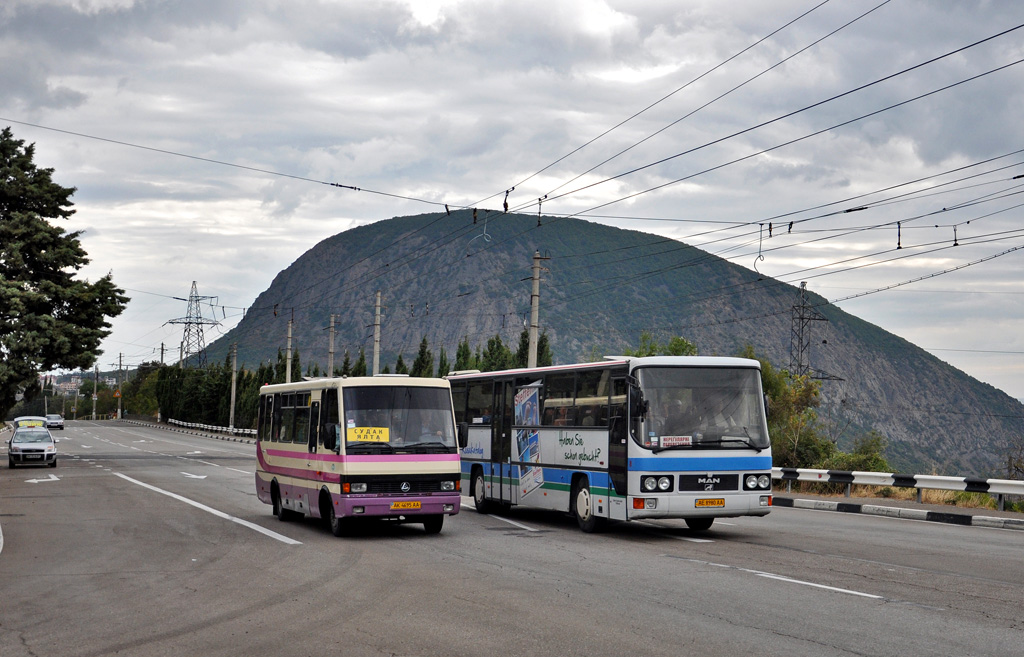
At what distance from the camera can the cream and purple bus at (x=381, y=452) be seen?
17.1 m

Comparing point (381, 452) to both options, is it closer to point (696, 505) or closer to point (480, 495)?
point (696, 505)

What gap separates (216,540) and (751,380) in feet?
29.4

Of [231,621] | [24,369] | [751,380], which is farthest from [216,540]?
[24,369]

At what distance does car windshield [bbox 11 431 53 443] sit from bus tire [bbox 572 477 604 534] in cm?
3200

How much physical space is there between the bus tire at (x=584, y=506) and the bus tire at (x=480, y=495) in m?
4.06

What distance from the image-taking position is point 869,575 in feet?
41.2

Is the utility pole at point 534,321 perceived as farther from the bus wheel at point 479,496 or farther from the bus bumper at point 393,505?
the bus bumper at point 393,505

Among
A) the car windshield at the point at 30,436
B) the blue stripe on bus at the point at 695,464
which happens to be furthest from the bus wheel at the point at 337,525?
the car windshield at the point at 30,436

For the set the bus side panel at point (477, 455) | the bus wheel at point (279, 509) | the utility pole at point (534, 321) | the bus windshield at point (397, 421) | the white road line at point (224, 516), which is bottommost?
the white road line at point (224, 516)

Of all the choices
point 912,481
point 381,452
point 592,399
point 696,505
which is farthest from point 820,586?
point 912,481

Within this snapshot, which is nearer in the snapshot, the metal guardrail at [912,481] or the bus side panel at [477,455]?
the bus side panel at [477,455]

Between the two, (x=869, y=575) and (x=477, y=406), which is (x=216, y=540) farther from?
(x=869, y=575)

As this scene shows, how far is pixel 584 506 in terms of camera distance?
1872 centimetres

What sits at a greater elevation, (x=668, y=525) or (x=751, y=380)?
(x=751, y=380)
